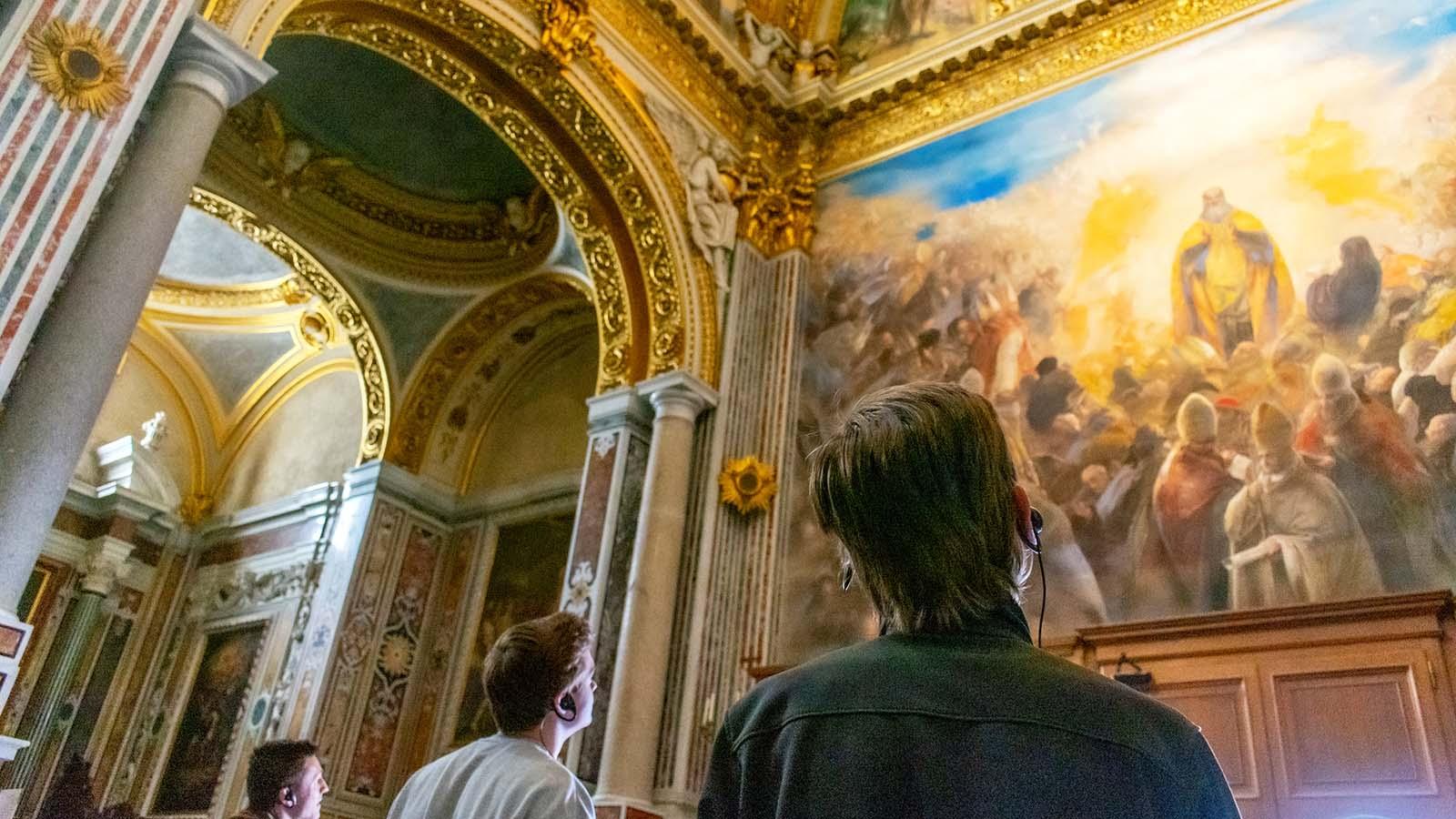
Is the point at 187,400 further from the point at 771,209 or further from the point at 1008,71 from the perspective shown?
the point at 1008,71

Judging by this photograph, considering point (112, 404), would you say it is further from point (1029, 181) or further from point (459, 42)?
point (1029, 181)

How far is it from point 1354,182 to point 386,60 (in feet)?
26.1

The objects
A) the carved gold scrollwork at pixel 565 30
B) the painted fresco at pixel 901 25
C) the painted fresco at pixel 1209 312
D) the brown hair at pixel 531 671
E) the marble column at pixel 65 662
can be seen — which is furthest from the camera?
the marble column at pixel 65 662

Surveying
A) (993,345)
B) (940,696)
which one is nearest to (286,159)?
(993,345)

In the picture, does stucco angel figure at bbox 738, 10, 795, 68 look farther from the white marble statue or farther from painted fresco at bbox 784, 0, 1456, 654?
the white marble statue

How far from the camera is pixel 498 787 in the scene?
2303mm

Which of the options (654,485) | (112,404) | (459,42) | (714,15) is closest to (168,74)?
(459,42)

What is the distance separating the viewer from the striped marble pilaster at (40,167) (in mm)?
4527

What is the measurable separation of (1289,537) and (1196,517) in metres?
0.54

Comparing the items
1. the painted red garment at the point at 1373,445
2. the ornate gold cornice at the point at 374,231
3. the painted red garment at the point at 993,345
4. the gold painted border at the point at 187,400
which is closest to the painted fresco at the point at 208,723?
the gold painted border at the point at 187,400

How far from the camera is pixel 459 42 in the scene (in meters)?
8.20

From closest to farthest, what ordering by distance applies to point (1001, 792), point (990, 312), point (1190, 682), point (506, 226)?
point (1001, 792)
point (1190, 682)
point (990, 312)
point (506, 226)

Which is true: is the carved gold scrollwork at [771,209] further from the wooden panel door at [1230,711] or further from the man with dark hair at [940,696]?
the man with dark hair at [940,696]

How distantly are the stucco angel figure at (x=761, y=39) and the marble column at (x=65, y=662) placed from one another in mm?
9364
